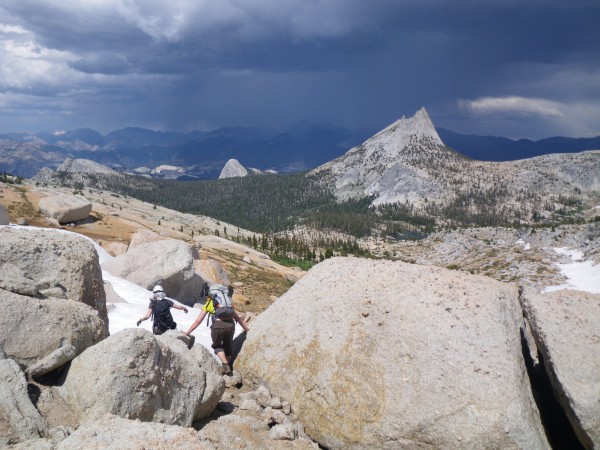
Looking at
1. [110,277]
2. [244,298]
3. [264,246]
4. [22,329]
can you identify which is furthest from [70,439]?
[264,246]

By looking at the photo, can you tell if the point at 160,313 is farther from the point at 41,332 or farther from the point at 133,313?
the point at 41,332

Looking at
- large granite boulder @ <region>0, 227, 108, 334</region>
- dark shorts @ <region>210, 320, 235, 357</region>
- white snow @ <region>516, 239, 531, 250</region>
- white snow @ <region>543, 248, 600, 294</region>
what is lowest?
white snow @ <region>516, 239, 531, 250</region>

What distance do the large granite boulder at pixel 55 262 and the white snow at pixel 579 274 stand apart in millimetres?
93962

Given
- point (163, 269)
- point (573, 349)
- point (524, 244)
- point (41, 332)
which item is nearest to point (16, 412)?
point (41, 332)

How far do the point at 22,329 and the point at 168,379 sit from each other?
348 cm

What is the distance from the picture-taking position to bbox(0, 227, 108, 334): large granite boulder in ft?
39.8

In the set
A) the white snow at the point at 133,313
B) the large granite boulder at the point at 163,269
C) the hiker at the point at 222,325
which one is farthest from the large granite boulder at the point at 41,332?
the large granite boulder at the point at 163,269

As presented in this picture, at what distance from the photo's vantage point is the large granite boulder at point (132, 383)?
28.3 ft

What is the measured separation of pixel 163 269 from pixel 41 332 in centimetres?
1426

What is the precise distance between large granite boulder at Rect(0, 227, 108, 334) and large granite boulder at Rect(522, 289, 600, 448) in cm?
1203

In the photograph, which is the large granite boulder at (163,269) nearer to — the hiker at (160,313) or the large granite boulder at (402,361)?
the hiker at (160,313)

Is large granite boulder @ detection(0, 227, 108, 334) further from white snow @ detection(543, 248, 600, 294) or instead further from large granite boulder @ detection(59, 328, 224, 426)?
white snow @ detection(543, 248, 600, 294)

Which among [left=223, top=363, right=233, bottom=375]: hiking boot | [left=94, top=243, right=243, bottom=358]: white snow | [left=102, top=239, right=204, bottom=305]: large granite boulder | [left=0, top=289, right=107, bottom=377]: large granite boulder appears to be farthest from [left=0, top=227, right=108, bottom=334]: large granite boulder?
[left=102, top=239, right=204, bottom=305]: large granite boulder

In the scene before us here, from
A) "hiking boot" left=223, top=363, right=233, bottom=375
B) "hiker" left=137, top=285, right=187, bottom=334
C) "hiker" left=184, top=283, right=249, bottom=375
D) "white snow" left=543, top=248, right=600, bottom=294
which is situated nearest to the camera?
"hiking boot" left=223, top=363, right=233, bottom=375
